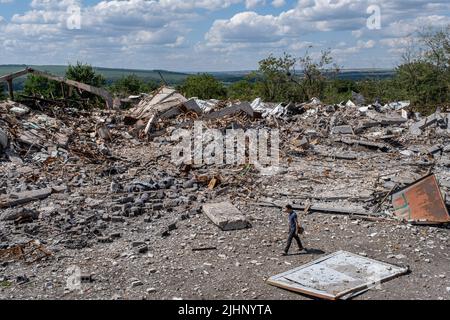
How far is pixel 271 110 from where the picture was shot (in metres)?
16.0

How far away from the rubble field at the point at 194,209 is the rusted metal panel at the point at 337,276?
12 centimetres

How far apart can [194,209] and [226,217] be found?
0.75 meters

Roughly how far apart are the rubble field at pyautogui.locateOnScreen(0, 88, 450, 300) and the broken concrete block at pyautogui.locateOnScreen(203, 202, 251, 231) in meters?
0.02

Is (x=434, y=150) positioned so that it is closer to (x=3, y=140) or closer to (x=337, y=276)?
(x=337, y=276)

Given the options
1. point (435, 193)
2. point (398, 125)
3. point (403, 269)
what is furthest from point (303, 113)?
point (403, 269)

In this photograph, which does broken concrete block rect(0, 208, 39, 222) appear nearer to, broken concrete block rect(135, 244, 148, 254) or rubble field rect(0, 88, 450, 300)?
rubble field rect(0, 88, 450, 300)

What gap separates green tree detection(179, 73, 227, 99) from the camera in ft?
118

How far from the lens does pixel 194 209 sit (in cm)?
751

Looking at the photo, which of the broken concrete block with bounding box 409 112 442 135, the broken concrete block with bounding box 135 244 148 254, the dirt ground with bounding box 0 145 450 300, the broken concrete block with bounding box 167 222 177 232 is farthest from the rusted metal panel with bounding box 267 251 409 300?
the broken concrete block with bounding box 409 112 442 135

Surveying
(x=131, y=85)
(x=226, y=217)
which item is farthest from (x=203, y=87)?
(x=226, y=217)

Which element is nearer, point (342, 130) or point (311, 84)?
point (342, 130)

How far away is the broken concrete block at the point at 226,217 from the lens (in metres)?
6.81
